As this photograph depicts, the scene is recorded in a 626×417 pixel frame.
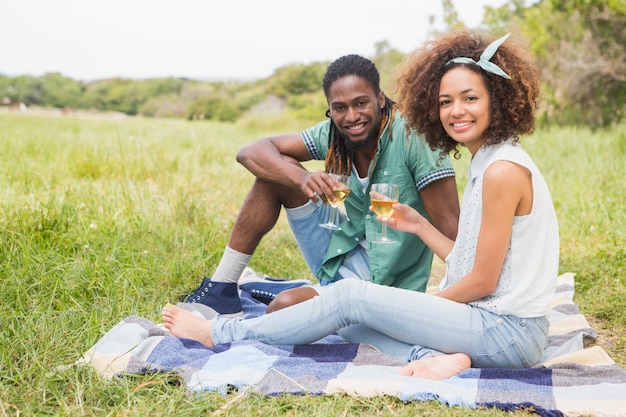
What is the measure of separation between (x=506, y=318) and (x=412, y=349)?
459 millimetres

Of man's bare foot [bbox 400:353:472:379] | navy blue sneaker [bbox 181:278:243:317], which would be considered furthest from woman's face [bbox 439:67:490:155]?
navy blue sneaker [bbox 181:278:243:317]

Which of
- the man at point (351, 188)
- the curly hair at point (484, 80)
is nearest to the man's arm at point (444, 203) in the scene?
the man at point (351, 188)

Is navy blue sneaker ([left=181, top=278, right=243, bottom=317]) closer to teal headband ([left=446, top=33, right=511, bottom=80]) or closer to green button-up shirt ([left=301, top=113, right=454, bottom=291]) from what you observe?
green button-up shirt ([left=301, top=113, right=454, bottom=291])

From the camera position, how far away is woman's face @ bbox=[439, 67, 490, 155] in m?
3.00

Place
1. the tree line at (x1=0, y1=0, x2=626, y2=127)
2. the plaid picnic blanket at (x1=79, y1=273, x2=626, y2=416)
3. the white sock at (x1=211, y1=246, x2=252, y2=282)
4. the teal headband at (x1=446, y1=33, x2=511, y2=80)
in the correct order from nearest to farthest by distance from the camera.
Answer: the plaid picnic blanket at (x1=79, y1=273, x2=626, y2=416) → the teal headband at (x1=446, y1=33, x2=511, y2=80) → the white sock at (x1=211, y1=246, x2=252, y2=282) → the tree line at (x1=0, y1=0, x2=626, y2=127)

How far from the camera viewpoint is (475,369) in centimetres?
292

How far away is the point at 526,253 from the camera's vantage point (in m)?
2.86

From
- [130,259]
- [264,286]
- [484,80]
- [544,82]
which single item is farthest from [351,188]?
[544,82]

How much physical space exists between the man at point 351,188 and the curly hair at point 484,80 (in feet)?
0.79

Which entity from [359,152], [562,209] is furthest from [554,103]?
[359,152]

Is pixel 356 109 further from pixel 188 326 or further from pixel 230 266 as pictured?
pixel 188 326

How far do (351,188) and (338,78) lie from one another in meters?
0.64

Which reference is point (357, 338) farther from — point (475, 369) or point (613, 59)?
point (613, 59)

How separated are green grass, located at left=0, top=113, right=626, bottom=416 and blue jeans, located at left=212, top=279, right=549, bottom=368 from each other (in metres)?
0.38
